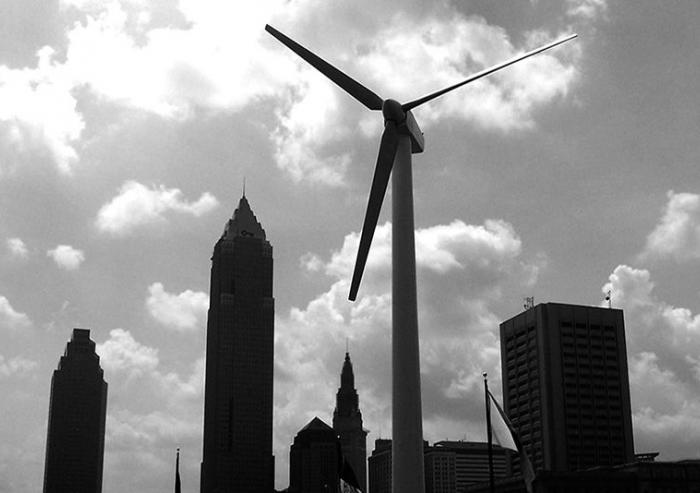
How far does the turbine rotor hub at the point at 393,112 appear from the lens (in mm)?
63906

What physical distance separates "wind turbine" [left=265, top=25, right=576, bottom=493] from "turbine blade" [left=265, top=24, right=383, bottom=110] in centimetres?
7

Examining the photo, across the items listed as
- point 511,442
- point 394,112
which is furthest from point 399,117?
point 511,442

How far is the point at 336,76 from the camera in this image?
7175 centimetres

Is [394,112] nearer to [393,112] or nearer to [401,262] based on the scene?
[393,112]

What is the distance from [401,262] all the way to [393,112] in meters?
10.8

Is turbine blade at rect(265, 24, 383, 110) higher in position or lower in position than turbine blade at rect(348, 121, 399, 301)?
higher

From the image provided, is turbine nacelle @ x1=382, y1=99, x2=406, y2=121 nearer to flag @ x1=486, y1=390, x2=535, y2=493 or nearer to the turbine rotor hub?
the turbine rotor hub

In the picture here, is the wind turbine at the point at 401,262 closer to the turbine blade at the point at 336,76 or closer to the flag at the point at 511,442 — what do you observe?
the turbine blade at the point at 336,76

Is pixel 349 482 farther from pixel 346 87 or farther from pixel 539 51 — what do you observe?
pixel 539 51

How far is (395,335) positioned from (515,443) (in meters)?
14.7

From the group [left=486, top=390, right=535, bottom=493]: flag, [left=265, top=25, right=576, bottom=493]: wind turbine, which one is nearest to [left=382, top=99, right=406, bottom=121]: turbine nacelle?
[left=265, top=25, right=576, bottom=493]: wind turbine

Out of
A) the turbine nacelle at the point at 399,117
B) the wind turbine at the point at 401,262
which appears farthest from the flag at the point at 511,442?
the turbine nacelle at the point at 399,117

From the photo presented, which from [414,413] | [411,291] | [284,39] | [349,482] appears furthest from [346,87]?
[349,482]

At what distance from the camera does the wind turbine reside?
55.5m
